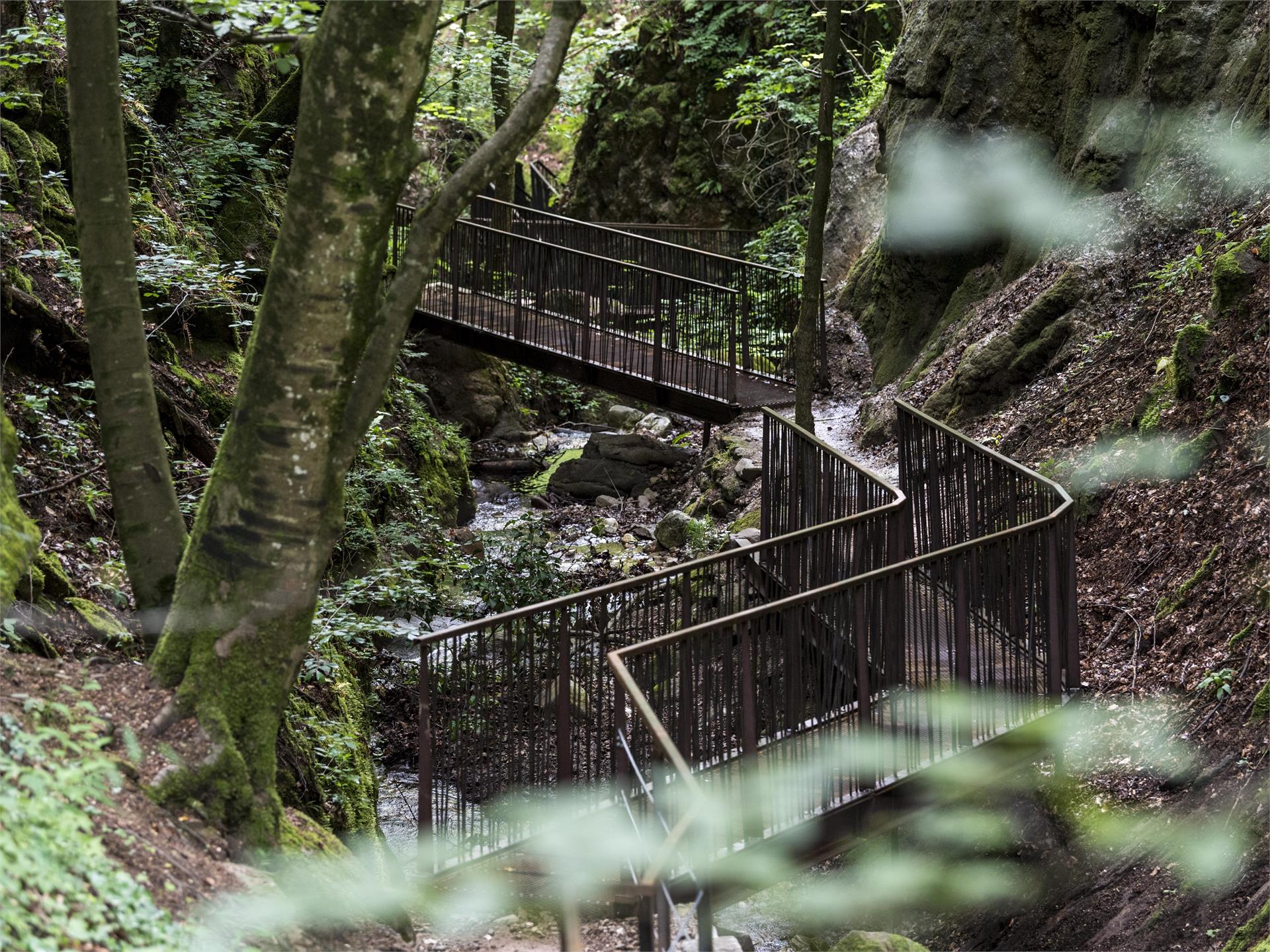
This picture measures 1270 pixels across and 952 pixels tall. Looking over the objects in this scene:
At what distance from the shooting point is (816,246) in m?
11.5

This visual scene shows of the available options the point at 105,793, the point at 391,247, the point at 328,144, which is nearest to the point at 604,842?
the point at 105,793

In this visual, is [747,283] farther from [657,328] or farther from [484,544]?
[484,544]

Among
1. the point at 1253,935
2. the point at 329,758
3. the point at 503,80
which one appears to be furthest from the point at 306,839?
the point at 503,80

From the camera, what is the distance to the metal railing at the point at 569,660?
20.2 ft

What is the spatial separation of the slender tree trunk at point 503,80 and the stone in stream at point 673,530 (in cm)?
654

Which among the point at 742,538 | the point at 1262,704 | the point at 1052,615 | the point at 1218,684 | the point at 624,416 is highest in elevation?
the point at 1052,615

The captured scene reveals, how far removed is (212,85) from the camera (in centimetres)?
1378

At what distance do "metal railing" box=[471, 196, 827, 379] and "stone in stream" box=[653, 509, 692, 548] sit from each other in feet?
6.91

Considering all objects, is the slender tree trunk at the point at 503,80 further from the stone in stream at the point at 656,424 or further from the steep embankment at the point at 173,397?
the stone in stream at the point at 656,424

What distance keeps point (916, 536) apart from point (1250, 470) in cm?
240

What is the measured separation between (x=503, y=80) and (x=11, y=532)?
46.9 ft

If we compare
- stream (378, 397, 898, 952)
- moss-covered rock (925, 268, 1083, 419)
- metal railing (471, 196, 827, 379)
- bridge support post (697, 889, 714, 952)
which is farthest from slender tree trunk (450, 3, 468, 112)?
bridge support post (697, 889, 714, 952)

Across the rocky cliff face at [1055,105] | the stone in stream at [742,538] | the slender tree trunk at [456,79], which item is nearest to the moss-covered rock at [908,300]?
the rocky cliff face at [1055,105]

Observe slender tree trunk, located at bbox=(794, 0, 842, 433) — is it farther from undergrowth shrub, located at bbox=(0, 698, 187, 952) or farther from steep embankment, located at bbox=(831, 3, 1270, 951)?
undergrowth shrub, located at bbox=(0, 698, 187, 952)
